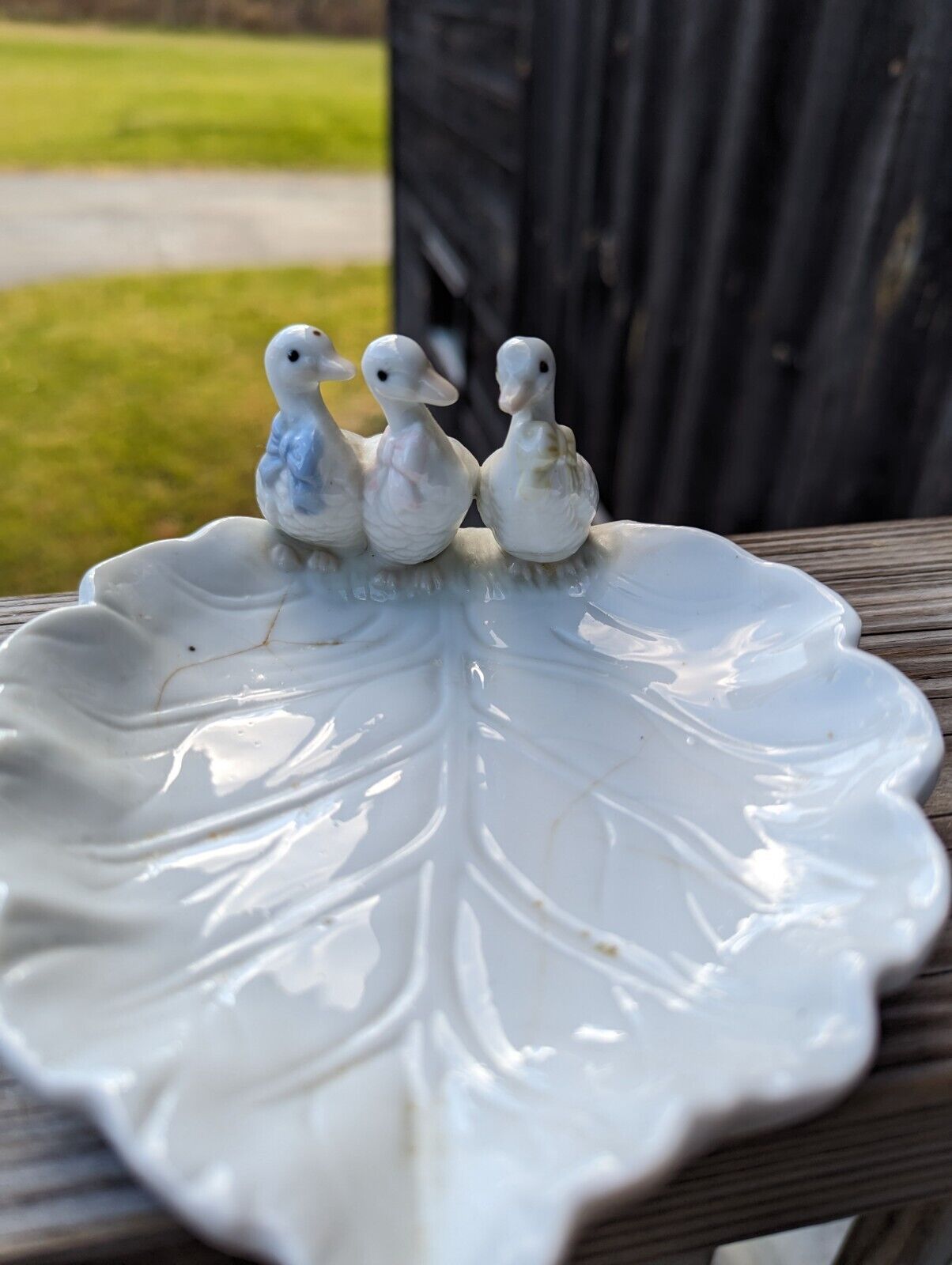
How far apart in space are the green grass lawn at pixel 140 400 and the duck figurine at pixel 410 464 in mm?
A: 2083

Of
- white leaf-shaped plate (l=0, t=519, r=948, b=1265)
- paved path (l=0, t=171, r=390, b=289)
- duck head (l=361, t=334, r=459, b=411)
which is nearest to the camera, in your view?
white leaf-shaped plate (l=0, t=519, r=948, b=1265)

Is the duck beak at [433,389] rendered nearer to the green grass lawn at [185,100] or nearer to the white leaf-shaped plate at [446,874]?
the white leaf-shaped plate at [446,874]

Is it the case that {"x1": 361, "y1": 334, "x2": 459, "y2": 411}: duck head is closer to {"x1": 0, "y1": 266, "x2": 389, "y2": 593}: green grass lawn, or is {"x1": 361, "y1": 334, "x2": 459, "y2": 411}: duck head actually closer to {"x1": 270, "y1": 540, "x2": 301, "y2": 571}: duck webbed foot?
{"x1": 270, "y1": 540, "x2": 301, "y2": 571}: duck webbed foot

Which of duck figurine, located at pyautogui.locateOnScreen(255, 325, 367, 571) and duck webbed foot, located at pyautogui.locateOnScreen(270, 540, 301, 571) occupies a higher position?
duck figurine, located at pyautogui.locateOnScreen(255, 325, 367, 571)

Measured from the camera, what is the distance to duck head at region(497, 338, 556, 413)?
610 mm

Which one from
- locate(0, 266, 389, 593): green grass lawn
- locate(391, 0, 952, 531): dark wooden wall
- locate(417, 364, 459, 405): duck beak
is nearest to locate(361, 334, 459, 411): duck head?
locate(417, 364, 459, 405): duck beak

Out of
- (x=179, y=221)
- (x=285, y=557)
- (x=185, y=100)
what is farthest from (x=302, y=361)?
(x=185, y=100)

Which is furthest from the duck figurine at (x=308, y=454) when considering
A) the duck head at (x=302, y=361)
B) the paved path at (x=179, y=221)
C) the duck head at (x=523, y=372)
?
the paved path at (x=179, y=221)

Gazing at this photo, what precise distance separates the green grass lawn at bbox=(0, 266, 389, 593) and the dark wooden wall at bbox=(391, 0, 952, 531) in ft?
4.27

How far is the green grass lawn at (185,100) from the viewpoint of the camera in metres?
6.12

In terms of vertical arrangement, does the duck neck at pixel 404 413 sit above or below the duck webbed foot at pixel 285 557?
above

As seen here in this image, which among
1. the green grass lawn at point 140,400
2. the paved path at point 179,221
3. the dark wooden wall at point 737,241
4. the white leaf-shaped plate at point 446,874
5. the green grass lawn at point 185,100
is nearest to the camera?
the white leaf-shaped plate at point 446,874

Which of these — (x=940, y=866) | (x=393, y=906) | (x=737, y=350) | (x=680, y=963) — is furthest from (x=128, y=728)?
(x=737, y=350)

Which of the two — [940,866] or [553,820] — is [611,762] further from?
[940,866]
